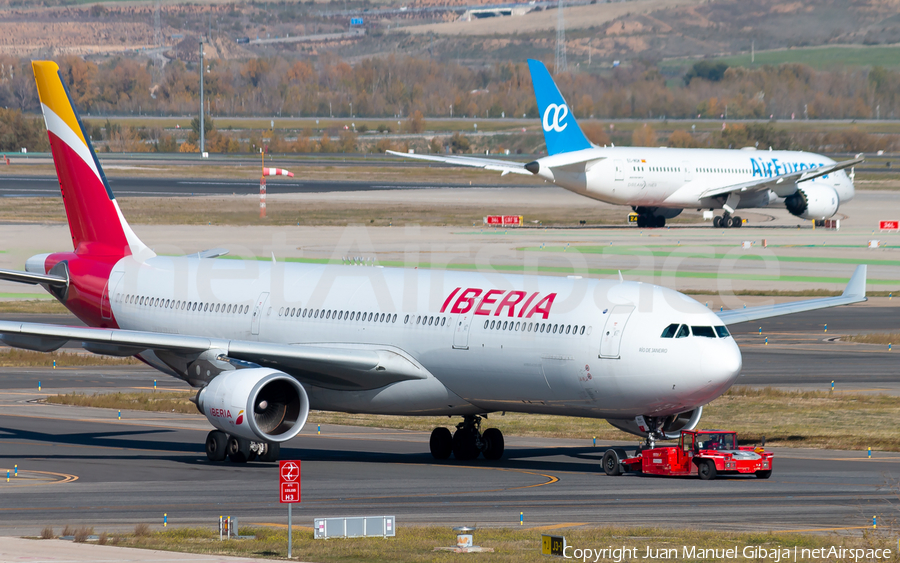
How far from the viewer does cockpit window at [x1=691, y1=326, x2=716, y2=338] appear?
29266 mm

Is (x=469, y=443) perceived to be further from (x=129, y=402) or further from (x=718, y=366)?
(x=129, y=402)

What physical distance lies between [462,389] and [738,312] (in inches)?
316

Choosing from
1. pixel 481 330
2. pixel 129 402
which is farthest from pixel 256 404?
pixel 129 402

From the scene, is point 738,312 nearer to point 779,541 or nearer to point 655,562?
point 779,541

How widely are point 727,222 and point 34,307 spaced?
53.9 metres

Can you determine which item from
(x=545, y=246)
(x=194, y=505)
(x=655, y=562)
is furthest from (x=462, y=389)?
(x=545, y=246)

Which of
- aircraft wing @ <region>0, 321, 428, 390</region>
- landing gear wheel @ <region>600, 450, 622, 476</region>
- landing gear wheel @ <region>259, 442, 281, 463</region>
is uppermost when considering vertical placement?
aircraft wing @ <region>0, 321, 428, 390</region>

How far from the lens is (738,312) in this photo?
114 feet

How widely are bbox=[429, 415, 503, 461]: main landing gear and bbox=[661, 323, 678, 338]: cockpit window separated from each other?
6607mm

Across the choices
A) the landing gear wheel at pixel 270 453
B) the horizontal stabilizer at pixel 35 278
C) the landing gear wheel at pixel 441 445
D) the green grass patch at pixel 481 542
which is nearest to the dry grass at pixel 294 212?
the horizontal stabilizer at pixel 35 278

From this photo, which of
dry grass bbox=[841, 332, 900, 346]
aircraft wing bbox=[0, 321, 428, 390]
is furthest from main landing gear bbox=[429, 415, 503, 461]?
dry grass bbox=[841, 332, 900, 346]

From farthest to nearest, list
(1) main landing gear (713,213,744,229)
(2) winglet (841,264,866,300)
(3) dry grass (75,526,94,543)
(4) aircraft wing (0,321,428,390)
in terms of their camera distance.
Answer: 1. (1) main landing gear (713,213,744,229)
2. (2) winglet (841,264,866,300)
3. (4) aircraft wing (0,321,428,390)
4. (3) dry grass (75,526,94,543)

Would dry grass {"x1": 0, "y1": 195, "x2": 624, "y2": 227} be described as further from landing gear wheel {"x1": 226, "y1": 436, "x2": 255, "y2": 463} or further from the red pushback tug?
the red pushback tug

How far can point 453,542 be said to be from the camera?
22.3 meters
